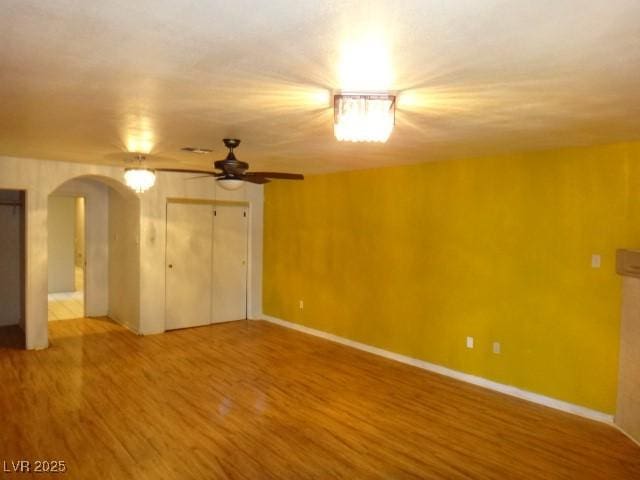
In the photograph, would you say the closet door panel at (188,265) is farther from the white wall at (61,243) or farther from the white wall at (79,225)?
the white wall at (79,225)

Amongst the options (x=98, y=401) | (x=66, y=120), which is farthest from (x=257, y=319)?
(x=66, y=120)

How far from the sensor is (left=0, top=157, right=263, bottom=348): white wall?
550 centimetres

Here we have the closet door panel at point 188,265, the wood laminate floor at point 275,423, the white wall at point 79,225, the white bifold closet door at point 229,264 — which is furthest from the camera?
the white wall at point 79,225

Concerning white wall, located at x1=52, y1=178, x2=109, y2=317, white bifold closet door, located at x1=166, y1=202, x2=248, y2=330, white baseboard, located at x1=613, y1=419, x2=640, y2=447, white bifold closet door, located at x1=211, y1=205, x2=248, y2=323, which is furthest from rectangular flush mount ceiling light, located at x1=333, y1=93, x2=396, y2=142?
white wall, located at x1=52, y1=178, x2=109, y2=317

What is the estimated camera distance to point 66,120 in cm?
326

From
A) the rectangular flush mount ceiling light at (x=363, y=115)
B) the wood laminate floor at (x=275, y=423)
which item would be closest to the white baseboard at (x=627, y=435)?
the wood laminate floor at (x=275, y=423)

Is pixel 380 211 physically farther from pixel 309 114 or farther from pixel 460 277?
pixel 309 114

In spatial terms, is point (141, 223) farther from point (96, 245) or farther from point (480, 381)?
point (480, 381)

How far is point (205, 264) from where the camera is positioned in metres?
7.10

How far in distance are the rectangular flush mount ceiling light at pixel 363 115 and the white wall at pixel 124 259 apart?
4995 millimetres

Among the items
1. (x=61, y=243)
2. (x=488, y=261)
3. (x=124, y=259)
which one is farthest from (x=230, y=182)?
(x=61, y=243)

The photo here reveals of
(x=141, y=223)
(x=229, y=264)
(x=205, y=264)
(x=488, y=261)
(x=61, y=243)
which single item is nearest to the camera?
A: (x=488, y=261)

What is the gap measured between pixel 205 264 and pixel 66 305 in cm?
333

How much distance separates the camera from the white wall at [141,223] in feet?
18.1
